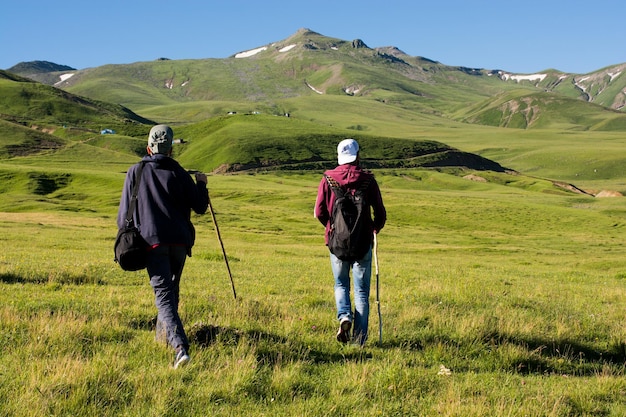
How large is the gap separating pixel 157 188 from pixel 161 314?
1843 millimetres

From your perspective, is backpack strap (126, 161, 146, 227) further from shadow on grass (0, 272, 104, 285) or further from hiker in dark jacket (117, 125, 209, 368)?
shadow on grass (0, 272, 104, 285)

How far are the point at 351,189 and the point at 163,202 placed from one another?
10.4ft

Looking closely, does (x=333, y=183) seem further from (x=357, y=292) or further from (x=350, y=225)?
(x=357, y=292)

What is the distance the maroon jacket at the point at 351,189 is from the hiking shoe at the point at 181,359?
310 cm

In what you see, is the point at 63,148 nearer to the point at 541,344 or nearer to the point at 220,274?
the point at 220,274

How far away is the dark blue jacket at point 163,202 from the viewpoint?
8.15 m

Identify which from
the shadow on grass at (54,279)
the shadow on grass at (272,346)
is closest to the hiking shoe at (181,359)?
the shadow on grass at (272,346)

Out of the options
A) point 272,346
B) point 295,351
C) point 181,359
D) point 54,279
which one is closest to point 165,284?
point 181,359

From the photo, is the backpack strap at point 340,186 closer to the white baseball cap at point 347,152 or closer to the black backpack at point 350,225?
the black backpack at point 350,225

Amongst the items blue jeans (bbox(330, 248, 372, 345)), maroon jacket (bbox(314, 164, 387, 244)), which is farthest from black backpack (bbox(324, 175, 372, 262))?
blue jeans (bbox(330, 248, 372, 345))

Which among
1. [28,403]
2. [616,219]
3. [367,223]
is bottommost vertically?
[616,219]

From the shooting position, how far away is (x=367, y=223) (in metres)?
9.55

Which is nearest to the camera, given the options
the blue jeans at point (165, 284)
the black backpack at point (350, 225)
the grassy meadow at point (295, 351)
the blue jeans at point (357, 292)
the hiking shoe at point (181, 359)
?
Result: the grassy meadow at point (295, 351)

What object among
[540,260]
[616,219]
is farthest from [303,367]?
[616,219]
